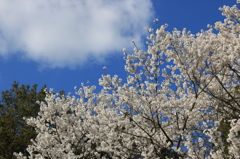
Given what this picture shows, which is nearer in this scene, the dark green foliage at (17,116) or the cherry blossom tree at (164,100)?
the cherry blossom tree at (164,100)

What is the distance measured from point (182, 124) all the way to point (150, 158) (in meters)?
1.67

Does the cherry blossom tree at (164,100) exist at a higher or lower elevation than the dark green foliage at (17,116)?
lower

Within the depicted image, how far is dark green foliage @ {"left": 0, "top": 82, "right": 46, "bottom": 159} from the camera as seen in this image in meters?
21.0

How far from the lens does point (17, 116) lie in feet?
80.0

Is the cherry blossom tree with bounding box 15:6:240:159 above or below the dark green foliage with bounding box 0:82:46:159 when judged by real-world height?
below

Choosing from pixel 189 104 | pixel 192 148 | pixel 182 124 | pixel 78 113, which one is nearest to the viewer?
pixel 192 148

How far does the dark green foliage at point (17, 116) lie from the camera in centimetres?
2105

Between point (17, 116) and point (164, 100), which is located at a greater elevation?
point (17, 116)

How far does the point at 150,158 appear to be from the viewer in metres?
8.77

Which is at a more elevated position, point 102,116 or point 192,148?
point 102,116

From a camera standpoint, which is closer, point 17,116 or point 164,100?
point 164,100

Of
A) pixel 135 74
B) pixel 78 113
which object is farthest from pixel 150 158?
pixel 78 113

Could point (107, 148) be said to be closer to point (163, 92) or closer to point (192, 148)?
point (163, 92)

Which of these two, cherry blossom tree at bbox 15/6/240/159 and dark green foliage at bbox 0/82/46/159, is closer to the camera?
cherry blossom tree at bbox 15/6/240/159
